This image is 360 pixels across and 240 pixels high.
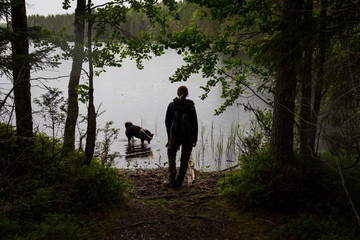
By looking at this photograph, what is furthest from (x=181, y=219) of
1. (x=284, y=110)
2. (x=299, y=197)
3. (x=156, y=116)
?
(x=156, y=116)

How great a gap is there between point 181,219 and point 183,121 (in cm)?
217

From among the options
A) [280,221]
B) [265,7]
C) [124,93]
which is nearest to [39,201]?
[280,221]

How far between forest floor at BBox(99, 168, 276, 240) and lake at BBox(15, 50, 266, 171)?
8.06 ft

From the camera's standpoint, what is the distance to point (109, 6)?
5457 millimetres

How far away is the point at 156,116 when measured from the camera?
54.6 feet

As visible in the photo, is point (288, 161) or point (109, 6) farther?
point (109, 6)

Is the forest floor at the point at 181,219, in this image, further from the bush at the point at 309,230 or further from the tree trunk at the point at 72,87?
the tree trunk at the point at 72,87

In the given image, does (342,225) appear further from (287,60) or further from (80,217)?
(80,217)

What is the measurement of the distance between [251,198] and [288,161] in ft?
3.20

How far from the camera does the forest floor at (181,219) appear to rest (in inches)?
169

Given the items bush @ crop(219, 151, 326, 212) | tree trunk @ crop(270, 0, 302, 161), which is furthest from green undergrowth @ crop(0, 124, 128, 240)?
tree trunk @ crop(270, 0, 302, 161)

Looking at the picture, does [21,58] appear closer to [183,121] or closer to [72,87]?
[72,87]

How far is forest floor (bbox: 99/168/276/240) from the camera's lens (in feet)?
14.0

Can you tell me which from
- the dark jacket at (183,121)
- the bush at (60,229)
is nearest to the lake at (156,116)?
the dark jacket at (183,121)
